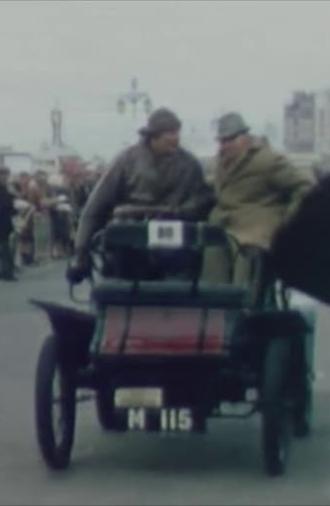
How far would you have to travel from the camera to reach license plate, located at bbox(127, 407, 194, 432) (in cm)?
963

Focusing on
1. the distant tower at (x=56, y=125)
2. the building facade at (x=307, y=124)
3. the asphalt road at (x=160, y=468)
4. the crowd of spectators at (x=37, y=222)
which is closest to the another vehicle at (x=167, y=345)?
the asphalt road at (x=160, y=468)

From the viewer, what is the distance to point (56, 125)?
82.5 meters

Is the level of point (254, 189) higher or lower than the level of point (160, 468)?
higher

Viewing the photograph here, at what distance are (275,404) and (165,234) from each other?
0.95m

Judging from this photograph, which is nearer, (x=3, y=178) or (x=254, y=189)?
(x=254, y=189)

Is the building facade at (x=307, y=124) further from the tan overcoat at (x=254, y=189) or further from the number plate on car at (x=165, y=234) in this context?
the number plate on car at (x=165, y=234)

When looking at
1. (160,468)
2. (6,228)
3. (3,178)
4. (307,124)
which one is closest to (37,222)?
(6,228)

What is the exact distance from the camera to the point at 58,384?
10.1 metres

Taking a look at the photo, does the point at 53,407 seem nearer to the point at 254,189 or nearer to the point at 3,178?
the point at 254,189

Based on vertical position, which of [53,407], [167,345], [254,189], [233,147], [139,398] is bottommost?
[53,407]

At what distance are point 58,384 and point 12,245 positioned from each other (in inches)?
920

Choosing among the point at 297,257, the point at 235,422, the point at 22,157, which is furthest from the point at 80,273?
the point at 22,157

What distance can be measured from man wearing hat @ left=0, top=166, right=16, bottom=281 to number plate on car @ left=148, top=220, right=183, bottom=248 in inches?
833

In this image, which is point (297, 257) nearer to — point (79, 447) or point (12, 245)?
point (79, 447)
